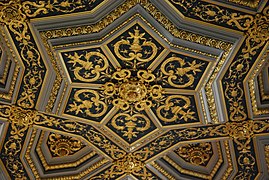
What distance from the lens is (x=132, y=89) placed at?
22.5 ft

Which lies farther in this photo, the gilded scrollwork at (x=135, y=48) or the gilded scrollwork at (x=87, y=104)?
the gilded scrollwork at (x=87, y=104)

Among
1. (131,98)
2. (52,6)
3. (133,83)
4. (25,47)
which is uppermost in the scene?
(52,6)

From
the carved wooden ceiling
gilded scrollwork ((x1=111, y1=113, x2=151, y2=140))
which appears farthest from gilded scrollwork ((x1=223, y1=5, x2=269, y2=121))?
gilded scrollwork ((x1=111, y1=113, x2=151, y2=140))

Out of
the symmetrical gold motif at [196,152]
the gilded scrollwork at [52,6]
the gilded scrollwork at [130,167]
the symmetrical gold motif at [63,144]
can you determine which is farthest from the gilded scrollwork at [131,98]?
the gilded scrollwork at [52,6]

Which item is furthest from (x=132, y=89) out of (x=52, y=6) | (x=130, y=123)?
(x=52, y=6)

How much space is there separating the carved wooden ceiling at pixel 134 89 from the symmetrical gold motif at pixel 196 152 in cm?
1

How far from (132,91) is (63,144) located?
169cm

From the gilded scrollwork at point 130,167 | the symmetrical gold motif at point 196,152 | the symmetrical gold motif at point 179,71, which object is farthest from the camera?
the symmetrical gold motif at point 196,152

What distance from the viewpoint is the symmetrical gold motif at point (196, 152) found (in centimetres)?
809

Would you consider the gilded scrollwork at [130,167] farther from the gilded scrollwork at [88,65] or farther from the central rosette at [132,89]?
the gilded scrollwork at [88,65]

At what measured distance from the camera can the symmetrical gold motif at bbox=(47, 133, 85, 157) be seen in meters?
7.96

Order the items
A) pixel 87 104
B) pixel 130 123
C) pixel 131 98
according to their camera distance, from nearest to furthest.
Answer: pixel 131 98 < pixel 87 104 < pixel 130 123

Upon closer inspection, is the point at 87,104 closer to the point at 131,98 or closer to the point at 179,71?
the point at 131,98

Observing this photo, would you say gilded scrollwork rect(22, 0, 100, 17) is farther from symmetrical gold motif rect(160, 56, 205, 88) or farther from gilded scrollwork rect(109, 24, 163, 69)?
symmetrical gold motif rect(160, 56, 205, 88)
